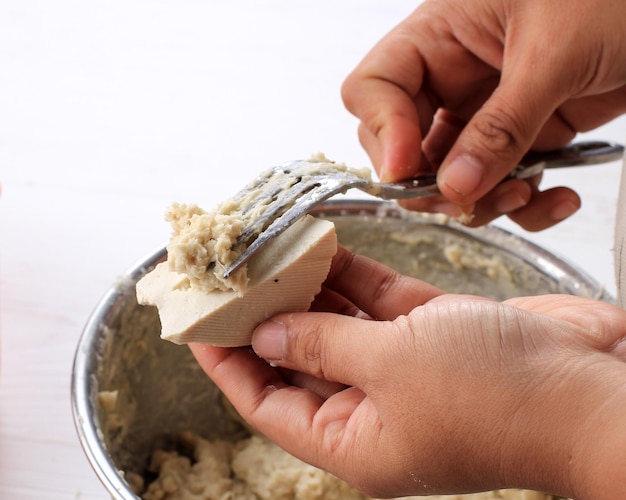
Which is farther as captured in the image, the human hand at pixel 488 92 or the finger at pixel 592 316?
the human hand at pixel 488 92

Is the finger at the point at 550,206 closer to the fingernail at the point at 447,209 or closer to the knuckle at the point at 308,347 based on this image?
the fingernail at the point at 447,209

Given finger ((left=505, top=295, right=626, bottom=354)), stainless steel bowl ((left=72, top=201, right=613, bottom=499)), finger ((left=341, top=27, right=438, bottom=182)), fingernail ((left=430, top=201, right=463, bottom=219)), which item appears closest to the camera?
finger ((left=505, top=295, right=626, bottom=354))

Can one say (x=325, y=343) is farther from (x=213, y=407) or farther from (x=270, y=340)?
(x=213, y=407)

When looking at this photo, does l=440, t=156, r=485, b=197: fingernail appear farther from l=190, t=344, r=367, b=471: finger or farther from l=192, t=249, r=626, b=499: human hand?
l=190, t=344, r=367, b=471: finger

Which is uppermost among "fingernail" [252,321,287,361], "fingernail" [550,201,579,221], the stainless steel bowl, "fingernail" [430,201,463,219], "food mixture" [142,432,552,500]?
"fingernail" [252,321,287,361]

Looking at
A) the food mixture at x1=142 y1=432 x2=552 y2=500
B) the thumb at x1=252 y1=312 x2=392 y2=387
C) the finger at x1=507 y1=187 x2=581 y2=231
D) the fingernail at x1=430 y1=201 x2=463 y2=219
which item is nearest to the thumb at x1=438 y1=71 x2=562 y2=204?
the fingernail at x1=430 y1=201 x2=463 y2=219

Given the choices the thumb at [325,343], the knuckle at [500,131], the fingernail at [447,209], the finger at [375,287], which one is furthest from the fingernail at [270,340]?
the fingernail at [447,209]

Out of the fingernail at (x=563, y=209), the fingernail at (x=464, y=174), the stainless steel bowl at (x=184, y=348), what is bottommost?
the stainless steel bowl at (x=184, y=348)
